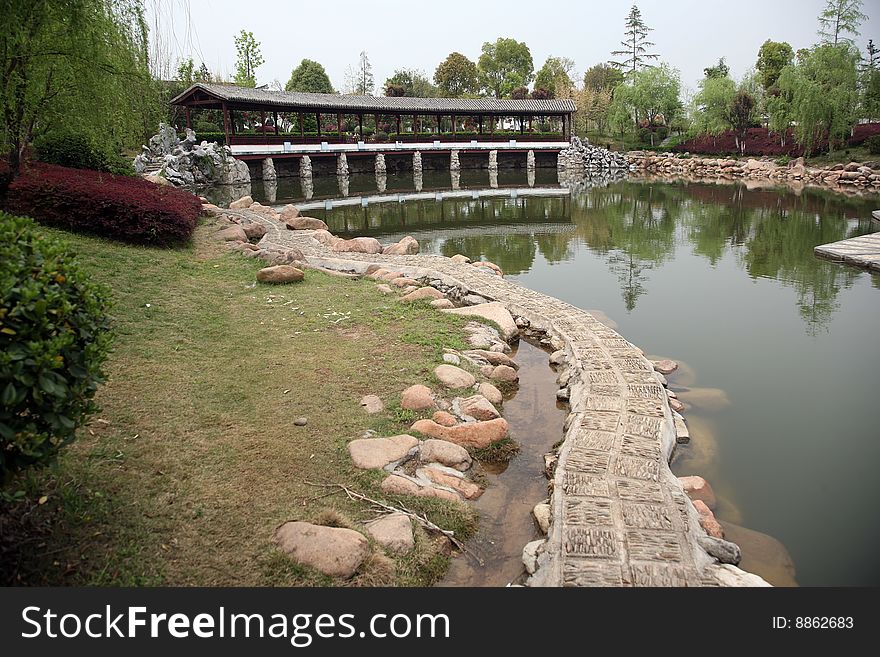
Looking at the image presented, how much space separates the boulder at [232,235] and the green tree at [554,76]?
48539mm

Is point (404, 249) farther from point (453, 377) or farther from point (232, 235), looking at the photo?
point (453, 377)

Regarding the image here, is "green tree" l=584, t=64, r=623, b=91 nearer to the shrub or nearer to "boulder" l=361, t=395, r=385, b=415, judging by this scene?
the shrub

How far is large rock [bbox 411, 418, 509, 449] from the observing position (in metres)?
5.06

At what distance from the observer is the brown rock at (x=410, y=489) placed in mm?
4227

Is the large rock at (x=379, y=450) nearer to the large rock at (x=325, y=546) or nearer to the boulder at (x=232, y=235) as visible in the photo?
the large rock at (x=325, y=546)

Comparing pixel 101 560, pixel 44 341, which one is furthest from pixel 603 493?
pixel 44 341

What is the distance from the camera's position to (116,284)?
24.8ft

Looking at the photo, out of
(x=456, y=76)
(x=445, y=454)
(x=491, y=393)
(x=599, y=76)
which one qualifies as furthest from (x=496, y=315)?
(x=599, y=76)

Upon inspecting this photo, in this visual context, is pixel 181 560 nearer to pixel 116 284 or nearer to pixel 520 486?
pixel 520 486

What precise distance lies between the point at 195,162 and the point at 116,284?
2259 centimetres

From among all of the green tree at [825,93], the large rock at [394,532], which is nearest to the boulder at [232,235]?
the large rock at [394,532]

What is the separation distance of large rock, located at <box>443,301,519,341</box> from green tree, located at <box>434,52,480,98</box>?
52966mm

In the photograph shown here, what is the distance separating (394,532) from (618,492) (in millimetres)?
1579

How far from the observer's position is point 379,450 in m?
4.62
